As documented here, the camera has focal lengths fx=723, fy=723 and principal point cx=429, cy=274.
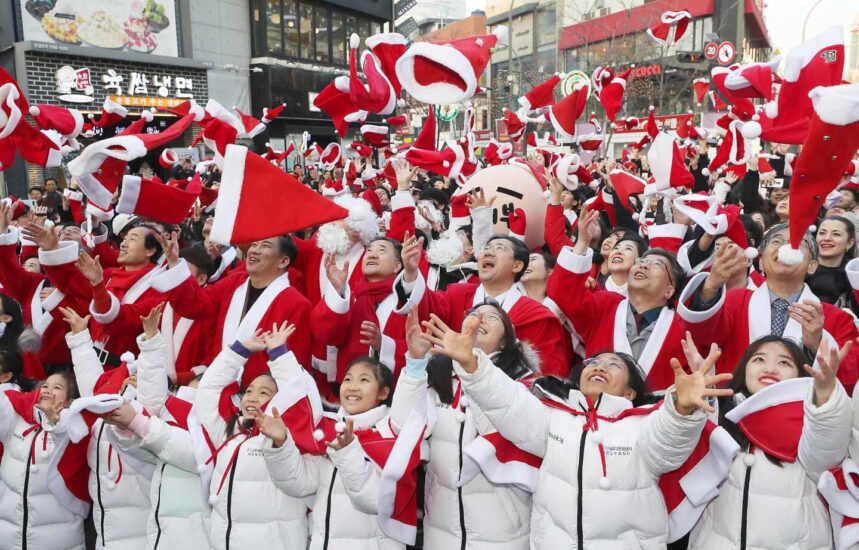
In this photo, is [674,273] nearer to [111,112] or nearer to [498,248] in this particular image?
[498,248]

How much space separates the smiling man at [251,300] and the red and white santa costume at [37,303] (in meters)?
0.78

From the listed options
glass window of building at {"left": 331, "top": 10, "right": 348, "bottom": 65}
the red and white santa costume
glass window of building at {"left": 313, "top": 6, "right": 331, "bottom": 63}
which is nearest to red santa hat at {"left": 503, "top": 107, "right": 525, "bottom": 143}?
the red and white santa costume

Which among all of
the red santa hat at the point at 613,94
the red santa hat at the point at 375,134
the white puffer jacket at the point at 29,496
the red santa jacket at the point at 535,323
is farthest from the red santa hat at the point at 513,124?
the white puffer jacket at the point at 29,496

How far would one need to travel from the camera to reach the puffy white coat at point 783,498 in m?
2.22

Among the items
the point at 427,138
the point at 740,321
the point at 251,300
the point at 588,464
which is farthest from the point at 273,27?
the point at 588,464

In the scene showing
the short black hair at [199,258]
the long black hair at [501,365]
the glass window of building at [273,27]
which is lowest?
the long black hair at [501,365]

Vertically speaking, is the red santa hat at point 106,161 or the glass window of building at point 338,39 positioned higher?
the glass window of building at point 338,39

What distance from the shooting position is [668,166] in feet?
15.1

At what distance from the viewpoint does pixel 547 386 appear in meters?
2.73

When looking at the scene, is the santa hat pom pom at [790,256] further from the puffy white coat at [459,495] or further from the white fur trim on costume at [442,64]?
the white fur trim on costume at [442,64]

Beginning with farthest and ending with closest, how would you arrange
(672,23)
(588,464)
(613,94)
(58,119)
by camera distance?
1. (672,23)
2. (613,94)
3. (58,119)
4. (588,464)

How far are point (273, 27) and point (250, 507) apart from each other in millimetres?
20958

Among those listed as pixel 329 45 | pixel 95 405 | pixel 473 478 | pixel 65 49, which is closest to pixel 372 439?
pixel 473 478

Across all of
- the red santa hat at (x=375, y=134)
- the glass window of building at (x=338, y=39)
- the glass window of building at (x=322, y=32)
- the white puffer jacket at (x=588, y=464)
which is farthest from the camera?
the glass window of building at (x=338, y=39)
